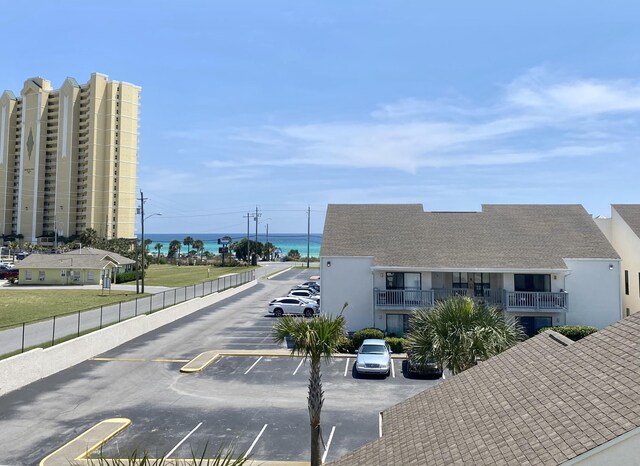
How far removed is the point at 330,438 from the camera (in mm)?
17812

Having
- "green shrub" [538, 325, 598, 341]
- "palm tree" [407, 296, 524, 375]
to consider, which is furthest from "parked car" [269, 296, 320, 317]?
"palm tree" [407, 296, 524, 375]

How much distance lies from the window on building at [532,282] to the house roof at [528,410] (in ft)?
76.1

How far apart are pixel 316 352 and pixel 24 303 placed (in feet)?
136

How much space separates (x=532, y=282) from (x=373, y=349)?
13.2 metres

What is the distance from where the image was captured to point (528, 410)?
8047 mm

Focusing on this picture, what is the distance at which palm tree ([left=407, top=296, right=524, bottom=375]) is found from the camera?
1739 cm

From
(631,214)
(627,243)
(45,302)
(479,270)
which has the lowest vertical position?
(45,302)

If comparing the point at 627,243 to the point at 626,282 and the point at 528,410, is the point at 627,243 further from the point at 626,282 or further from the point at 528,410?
the point at 528,410

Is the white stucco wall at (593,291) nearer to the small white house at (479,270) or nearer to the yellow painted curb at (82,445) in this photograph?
the small white house at (479,270)

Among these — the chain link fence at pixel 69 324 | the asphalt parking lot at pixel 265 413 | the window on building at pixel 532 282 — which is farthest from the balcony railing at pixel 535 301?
the chain link fence at pixel 69 324

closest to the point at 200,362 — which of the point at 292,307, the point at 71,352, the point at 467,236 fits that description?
the point at 71,352

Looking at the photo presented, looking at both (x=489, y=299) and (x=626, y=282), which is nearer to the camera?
(x=489, y=299)

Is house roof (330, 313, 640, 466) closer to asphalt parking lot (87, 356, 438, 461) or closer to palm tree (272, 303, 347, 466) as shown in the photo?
palm tree (272, 303, 347, 466)

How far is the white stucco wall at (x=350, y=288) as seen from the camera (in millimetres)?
34406
